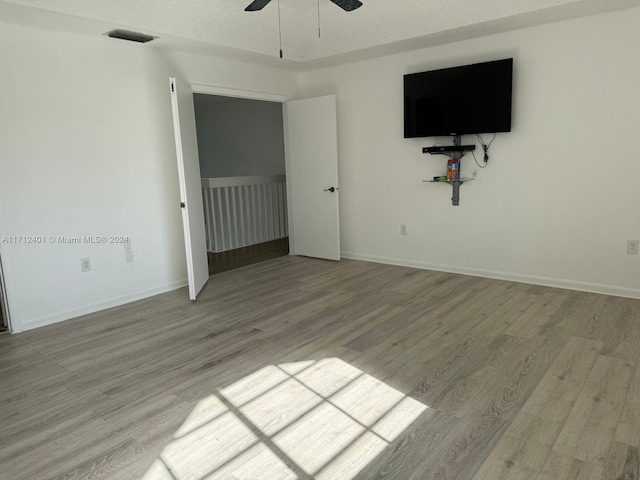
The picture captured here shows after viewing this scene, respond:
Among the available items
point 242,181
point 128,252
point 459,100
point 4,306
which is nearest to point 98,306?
point 128,252

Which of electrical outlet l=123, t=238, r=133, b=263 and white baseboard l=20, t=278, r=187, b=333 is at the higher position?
electrical outlet l=123, t=238, r=133, b=263

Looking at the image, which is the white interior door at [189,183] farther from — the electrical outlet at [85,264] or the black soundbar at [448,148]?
the black soundbar at [448,148]

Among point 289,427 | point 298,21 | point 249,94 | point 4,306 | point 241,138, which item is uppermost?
point 298,21

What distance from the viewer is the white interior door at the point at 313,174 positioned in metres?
5.36

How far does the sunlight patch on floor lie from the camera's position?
1.91 m

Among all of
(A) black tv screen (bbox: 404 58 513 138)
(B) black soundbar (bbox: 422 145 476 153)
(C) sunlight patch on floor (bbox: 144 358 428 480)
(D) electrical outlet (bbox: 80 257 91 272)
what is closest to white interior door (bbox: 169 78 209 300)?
(D) electrical outlet (bbox: 80 257 91 272)

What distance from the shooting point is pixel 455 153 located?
4586 millimetres

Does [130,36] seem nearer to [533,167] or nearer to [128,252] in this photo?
[128,252]

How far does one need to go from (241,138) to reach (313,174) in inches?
119

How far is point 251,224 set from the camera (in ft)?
22.3

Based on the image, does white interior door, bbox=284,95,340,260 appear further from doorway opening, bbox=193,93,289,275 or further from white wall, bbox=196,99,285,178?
white wall, bbox=196,99,285,178

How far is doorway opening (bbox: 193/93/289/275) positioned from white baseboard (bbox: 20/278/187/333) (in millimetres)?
731

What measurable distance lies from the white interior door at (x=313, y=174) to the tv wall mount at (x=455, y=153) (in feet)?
4.03

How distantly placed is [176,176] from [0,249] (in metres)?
1.68
